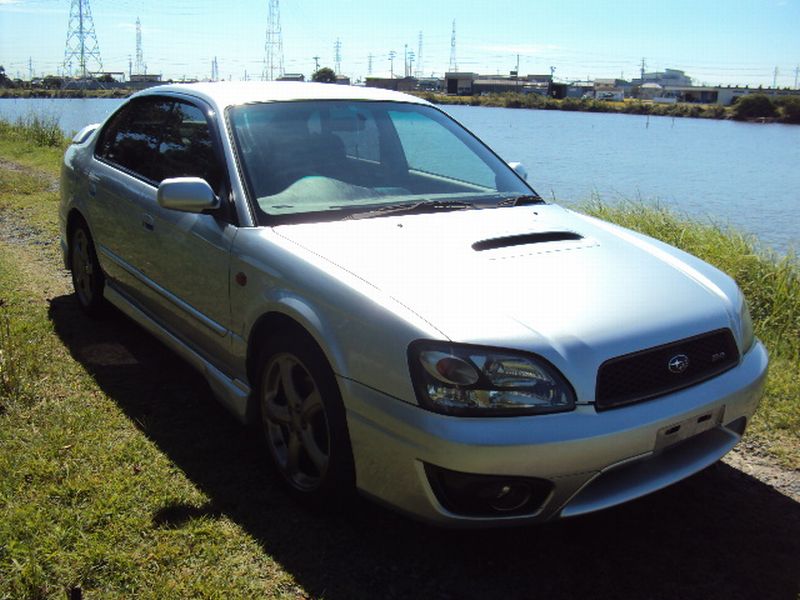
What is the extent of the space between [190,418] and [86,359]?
1.08 m

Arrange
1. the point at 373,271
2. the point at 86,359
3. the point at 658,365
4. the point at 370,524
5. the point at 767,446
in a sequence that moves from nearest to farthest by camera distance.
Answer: the point at 658,365 → the point at 373,271 → the point at 370,524 → the point at 767,446 → the point at 86,359

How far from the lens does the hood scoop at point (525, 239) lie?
2914 mm

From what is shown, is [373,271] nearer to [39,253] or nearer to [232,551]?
[232,551]

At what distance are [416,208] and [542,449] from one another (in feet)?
4.78

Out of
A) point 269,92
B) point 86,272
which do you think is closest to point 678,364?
point 269,92

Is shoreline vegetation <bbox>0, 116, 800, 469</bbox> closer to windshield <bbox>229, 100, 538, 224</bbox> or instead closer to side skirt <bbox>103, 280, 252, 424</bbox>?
side skirt <bbox>103, 280, 252, 424</bbox>

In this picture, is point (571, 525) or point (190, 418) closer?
point (571, 525)

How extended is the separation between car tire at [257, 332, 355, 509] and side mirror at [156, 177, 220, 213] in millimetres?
705

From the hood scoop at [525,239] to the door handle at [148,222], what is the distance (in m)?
1.79

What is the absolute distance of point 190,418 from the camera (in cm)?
369

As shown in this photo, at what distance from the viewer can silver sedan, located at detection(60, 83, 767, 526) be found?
224 cm

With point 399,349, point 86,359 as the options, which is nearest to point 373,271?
point 399,349

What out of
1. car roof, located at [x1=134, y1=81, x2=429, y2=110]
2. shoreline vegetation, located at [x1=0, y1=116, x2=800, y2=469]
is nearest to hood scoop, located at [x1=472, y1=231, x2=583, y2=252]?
car roof, located at [x1=134, y1=81, x2=429, y2=110]

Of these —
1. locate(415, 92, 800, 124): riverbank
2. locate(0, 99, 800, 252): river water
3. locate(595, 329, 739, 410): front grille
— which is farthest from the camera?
locate(415, 92, 800, 124): riverbank
